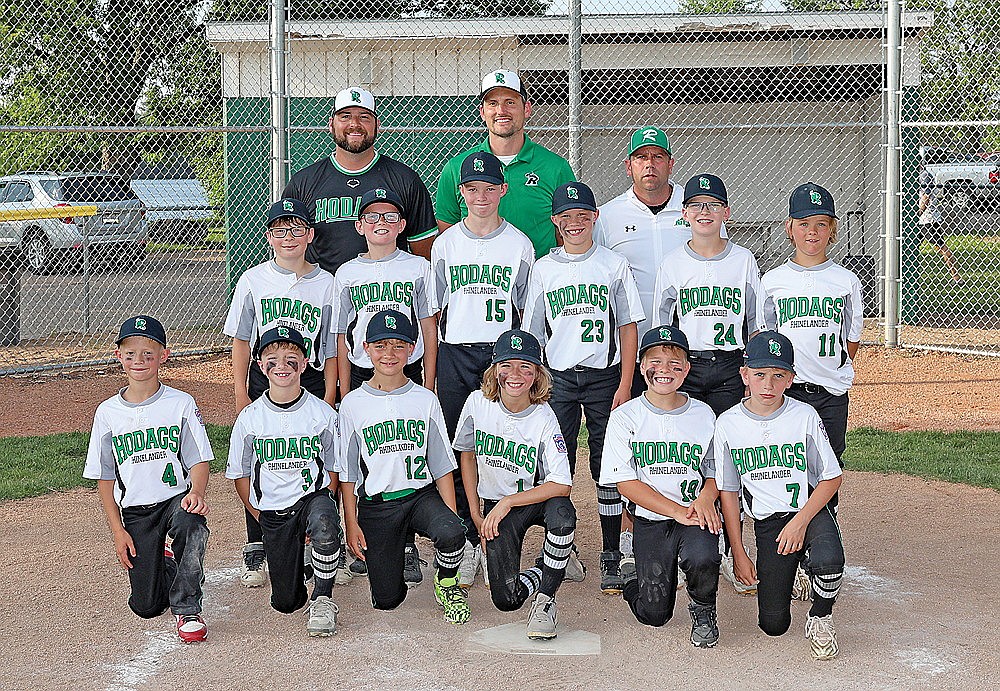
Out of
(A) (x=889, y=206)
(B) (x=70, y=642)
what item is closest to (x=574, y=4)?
(A) (x=889, y=206)

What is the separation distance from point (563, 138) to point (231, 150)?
440 centimetres

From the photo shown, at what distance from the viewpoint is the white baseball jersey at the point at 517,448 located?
436 cm

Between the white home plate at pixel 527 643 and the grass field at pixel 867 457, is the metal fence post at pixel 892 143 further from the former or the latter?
the white home plate at pixel 527 643

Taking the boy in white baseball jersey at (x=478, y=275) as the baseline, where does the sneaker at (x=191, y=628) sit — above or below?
below

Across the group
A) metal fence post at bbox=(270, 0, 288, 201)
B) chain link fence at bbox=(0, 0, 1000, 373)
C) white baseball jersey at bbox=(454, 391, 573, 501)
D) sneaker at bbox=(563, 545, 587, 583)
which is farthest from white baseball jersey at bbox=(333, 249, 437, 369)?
chain link fence at bbox=(0, 0, 1000, 373)

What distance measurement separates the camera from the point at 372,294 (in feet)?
15.5

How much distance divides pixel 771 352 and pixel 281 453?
2.00 meters

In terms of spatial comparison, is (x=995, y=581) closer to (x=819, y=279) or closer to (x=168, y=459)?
(x=819, y=279)

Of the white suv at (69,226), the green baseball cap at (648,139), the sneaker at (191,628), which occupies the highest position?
the white suv at (69,226)

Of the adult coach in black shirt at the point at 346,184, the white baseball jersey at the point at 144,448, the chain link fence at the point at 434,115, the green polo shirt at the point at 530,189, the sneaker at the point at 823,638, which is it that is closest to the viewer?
the sneaker at the point at 823,638

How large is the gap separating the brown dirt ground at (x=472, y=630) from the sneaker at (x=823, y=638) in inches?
1.6

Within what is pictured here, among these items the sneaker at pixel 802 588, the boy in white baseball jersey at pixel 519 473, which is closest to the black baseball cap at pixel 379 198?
the boy in white baseball jersey at pixel 519 473

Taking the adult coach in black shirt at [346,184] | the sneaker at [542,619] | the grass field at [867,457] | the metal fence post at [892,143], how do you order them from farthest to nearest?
the metal fence post at [892,143]
the grass field at [867,457]
the adult coach in black shirt at [346,184]
the sneaker at [542,619]

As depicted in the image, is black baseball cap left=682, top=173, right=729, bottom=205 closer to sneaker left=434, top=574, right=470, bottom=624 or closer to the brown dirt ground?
the brown dirt ground
